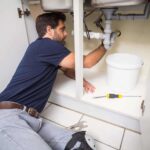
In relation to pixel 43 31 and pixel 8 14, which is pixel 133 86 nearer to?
pixel 43 31

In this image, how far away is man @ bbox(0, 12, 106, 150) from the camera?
36.1 inches

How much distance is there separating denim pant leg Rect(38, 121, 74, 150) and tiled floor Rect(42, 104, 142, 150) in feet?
0.68

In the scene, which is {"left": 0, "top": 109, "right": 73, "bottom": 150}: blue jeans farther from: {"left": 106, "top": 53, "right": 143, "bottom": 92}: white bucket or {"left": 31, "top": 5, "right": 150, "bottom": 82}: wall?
{"left": 31, "top": 5, "right": 150, "bottom": 82}: wall

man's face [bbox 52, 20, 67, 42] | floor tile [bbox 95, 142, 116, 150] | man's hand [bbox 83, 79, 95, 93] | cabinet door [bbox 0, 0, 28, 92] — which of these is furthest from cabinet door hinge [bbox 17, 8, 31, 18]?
floor tile [bbox 95, 142, 116, 150]

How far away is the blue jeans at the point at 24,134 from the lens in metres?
0.77

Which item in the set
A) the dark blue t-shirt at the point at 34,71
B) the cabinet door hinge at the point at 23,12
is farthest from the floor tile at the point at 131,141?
the cabinet door hinge at the point at 23,12

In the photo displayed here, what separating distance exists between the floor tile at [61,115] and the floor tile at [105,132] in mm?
115

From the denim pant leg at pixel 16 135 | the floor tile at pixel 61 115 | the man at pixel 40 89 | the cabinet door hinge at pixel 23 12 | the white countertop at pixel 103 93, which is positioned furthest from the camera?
the cabinet door hinge at pixel 23 12

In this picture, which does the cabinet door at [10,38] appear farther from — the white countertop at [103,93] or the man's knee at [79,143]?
the man's knee at [79,143]

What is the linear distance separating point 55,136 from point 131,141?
0.53 metres

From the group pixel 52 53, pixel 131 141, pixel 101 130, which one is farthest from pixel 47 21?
pixel 131 141

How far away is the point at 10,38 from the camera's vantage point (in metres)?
1.43

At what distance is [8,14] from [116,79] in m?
1.06

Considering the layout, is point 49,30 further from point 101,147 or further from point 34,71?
point 101,147
